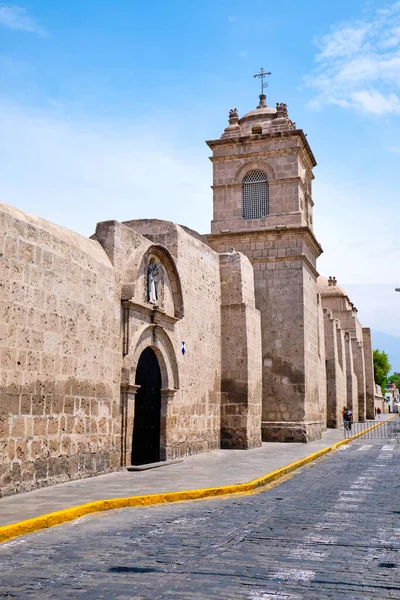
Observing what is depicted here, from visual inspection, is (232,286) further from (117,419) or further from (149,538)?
(149,538)

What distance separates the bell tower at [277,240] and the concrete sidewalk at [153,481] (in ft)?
14.8

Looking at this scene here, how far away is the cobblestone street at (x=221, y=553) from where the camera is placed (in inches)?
161

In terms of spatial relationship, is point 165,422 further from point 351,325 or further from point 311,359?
point 351,325

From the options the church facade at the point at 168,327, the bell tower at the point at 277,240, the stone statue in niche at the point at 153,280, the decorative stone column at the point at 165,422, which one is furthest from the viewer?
the bell tower at the point at 277,240

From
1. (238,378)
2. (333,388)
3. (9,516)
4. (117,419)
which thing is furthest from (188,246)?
(333,388)

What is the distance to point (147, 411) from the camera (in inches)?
507

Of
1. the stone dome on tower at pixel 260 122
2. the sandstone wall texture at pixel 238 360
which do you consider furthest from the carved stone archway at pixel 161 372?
the stone dome on tower at pixel 260 122

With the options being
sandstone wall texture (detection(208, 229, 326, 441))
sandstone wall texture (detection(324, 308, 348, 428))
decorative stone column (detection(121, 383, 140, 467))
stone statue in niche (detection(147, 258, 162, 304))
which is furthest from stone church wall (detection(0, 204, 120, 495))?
sandstone wall texture (detection(324, 308, 348, 428))

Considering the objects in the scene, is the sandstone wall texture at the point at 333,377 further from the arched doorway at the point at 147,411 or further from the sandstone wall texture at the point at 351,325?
the arched doorway at the point at 147,411

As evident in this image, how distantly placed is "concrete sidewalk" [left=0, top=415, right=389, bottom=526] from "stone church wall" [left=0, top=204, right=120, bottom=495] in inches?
15.4

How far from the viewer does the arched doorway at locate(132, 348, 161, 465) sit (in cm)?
1264

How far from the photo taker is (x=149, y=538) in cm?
562

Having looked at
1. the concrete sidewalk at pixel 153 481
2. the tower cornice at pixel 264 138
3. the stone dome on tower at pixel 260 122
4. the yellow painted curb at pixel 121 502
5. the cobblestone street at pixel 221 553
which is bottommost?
the cobblestone street at pixel 221 553

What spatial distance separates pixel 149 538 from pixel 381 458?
30.8ft
